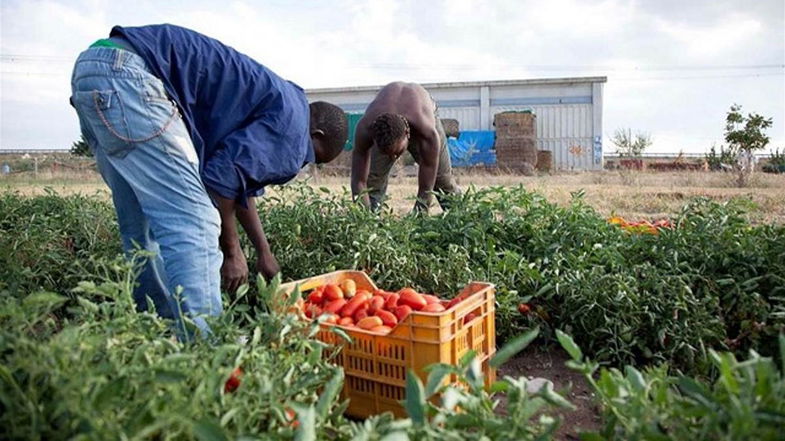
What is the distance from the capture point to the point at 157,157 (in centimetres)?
226

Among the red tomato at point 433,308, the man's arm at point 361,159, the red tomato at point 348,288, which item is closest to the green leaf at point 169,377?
the red tomato at point 433,308

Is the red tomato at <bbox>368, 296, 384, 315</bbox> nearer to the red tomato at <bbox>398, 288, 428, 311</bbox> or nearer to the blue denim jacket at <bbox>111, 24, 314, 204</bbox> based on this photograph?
the red tomato at <bbox>398, 288, 428, 311</bbox>

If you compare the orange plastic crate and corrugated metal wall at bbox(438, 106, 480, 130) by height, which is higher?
corrugated metal wall at bbox(438, 106, 480, 130)

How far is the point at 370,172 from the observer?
5402 millimetres

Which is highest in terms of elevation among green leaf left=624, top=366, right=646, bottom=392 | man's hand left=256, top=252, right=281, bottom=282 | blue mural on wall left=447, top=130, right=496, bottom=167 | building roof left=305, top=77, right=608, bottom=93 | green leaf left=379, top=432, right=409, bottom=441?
building roof left=305, top=77, right=608, bottom=93

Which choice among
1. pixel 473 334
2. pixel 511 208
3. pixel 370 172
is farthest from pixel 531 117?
pixel 473 334

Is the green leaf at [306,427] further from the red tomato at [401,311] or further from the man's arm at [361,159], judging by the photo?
the man's arm at [361,159]

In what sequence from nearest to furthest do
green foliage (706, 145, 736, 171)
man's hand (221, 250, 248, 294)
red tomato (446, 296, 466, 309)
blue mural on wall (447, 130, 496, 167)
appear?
red tomato (446, 296, 466, 309)
man's hand (221, 250, 248, 294)
green foliage (706, 145, 736, 171)
blue mural on wall (447, 130, 496, 167)

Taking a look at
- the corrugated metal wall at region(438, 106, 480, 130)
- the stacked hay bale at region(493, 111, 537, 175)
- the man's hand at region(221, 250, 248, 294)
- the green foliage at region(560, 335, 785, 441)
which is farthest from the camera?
the corrugated metal wall at region(438, 106, 480, 130)

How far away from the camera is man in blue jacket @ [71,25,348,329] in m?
2.25

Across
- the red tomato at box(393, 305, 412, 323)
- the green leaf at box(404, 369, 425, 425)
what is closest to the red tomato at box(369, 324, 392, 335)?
the red tomato at box(393, 305, 412, 323)

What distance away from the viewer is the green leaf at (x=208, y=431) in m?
1.07

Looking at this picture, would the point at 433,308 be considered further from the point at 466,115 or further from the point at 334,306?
the point at 466,115

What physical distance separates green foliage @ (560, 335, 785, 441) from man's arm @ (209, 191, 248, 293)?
1.56m
